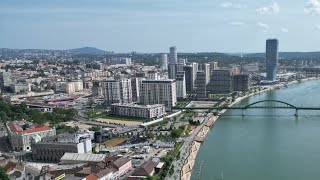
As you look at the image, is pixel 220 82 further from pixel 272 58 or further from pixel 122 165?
pixel 122 165

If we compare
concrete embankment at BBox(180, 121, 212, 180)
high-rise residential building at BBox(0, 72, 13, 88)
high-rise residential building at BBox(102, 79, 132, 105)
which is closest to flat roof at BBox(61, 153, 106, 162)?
concrete embankment at BBox(180, 121, 212, 180)

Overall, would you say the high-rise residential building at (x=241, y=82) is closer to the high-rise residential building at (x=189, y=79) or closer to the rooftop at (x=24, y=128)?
the high-rise residential building at (x=189, y=79)

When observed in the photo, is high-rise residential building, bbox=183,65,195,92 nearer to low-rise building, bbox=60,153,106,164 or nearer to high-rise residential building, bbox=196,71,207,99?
high-rise residential building, bbox=196,71,207,99

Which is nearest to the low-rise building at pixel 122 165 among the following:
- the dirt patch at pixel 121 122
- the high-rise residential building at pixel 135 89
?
the dirt patch at pixel 121 122

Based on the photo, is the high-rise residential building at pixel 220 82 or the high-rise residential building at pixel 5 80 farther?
the high-rise residential building at pixel 5 80

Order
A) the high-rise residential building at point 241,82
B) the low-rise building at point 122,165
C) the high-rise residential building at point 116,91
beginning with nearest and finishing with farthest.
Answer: the low-rise building at point 122,165 → the high-rise residential building at point 116,91 → the high-rise residential building at point 241,82

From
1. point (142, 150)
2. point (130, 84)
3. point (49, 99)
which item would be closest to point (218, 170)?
point (142, 150)

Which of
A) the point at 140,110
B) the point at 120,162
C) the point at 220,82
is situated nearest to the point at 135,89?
the point at 140,110
